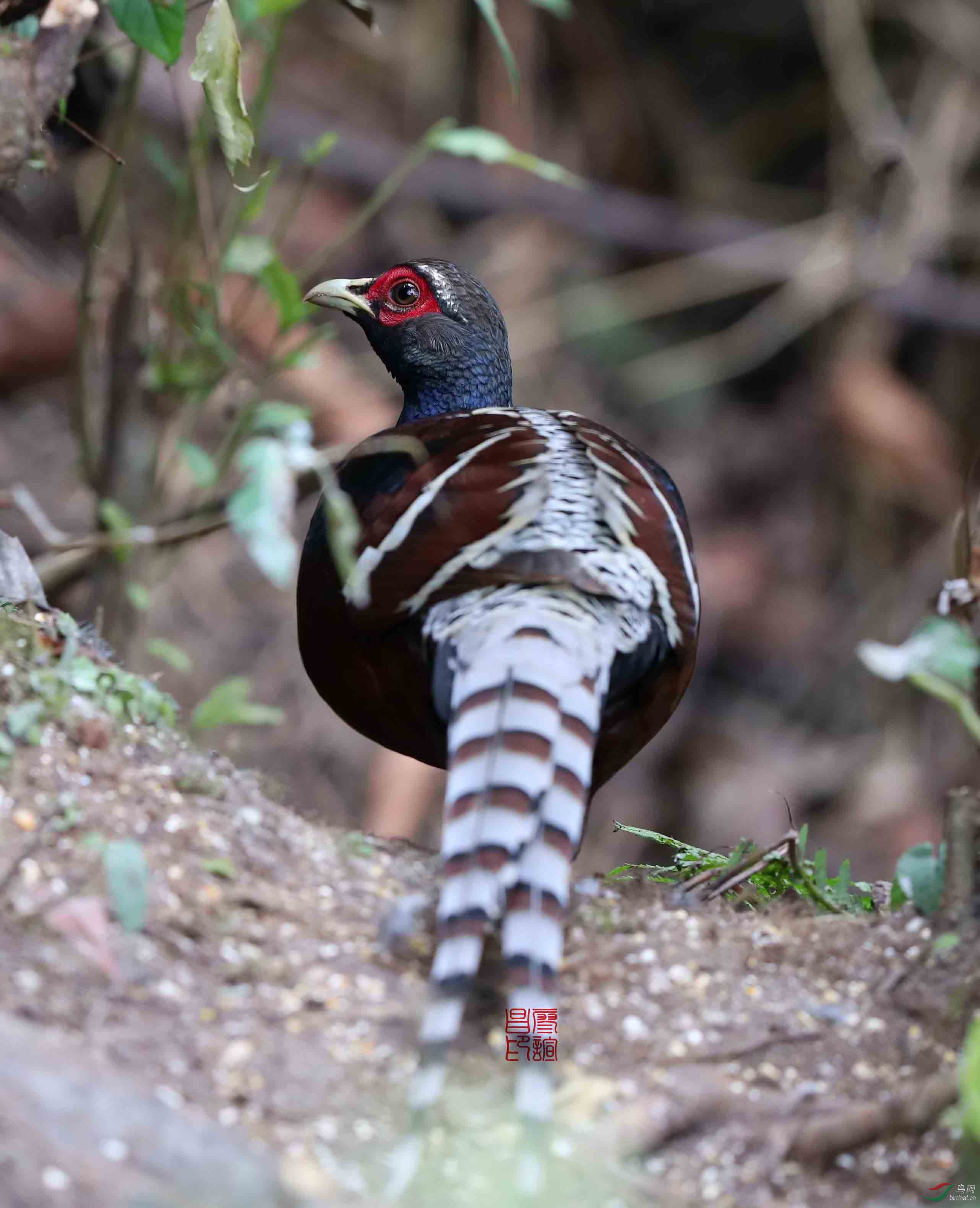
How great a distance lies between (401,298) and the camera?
15.3 feet

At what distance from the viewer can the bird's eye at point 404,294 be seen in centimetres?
464

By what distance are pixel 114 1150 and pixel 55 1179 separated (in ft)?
0.29

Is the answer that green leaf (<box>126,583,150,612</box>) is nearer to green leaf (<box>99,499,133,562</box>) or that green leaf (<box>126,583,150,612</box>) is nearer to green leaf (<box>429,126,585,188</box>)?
green leaf (<box>99,499,133,562</box>)

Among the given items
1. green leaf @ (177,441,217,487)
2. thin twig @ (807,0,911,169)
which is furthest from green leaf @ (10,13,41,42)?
thin twig @ (807,0,911,169)

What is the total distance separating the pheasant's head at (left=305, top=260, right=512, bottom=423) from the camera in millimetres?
4625

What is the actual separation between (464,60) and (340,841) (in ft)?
27.3

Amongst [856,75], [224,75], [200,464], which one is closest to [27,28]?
[224,75]

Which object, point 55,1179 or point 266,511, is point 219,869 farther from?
point 55,1179

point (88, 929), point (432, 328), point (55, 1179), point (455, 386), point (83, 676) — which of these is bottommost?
point (55, 1179)

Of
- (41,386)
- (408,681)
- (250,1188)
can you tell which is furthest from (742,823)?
(250,1188)

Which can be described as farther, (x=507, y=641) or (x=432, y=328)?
(x=432, y=328)

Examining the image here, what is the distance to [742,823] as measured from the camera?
29.8 ft

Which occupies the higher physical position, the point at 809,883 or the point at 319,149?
the point at 319,149

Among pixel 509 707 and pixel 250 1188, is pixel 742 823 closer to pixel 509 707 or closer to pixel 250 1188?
pixel 509 707
